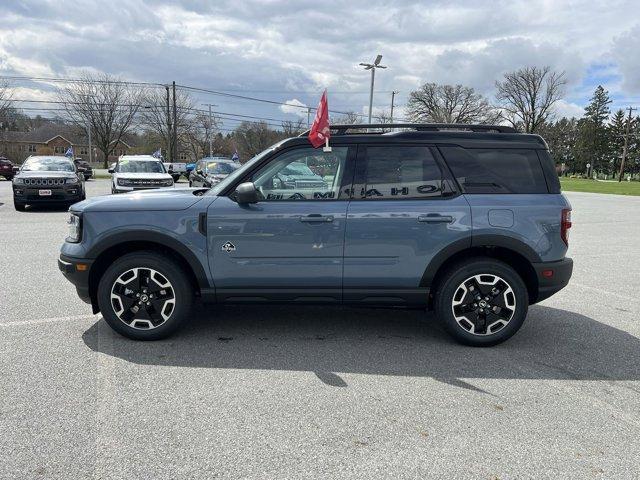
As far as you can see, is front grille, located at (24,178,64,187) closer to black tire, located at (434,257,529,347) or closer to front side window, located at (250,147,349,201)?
front side window, located at (250,147,349,201)

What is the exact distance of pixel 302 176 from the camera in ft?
13.8

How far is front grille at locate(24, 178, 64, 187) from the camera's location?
544 inches

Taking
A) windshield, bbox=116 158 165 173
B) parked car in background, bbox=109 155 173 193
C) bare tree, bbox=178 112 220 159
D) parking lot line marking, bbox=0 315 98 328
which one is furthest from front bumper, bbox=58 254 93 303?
bare tree, bbox=178 112 220 159

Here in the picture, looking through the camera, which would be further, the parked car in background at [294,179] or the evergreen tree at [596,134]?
the evergreen tree at [596,134]

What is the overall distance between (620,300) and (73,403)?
6.07 metres

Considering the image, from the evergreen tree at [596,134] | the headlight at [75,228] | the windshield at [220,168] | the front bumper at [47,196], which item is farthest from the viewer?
the evergreen tree at [596,134]

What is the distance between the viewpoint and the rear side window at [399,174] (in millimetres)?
4168

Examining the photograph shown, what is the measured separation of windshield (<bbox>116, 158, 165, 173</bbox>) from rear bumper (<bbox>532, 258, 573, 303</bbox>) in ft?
47.5

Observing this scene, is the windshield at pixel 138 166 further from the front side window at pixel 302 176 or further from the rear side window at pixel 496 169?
the rear side window at pixel 496 169

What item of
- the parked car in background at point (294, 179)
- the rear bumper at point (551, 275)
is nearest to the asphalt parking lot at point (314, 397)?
the rear bumper at point (551, 275)

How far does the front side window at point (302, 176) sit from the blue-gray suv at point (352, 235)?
0.4 inches

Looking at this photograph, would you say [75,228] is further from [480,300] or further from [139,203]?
[480,300]

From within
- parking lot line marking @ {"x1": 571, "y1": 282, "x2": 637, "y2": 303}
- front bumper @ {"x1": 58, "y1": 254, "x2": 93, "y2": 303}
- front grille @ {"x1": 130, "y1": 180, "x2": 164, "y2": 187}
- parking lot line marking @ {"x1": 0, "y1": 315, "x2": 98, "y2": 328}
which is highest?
front grille @ {"x1": 130, "y1": 180, "x2": 164, "y2": 187}

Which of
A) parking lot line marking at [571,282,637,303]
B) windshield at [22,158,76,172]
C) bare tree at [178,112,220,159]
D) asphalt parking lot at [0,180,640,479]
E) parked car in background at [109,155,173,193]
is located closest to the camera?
asphalt parking lot at [0,180,640,479]
